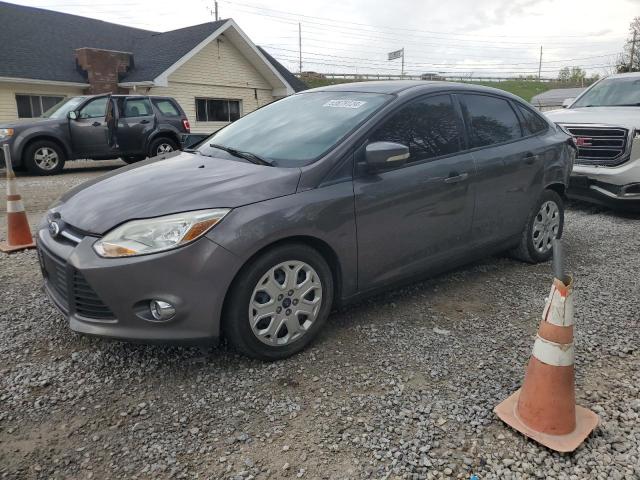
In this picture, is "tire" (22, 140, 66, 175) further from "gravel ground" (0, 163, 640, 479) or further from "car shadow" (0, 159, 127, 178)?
"gravel ground" (0, 163, 640, 479)

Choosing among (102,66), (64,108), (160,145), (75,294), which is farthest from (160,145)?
(75,294)

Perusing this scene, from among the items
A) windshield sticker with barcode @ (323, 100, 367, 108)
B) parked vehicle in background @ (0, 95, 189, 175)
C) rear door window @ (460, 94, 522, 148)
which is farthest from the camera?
parked vehicle in background @ (0, 95, 189, 175)

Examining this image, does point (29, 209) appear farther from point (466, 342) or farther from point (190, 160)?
point (466, 342)

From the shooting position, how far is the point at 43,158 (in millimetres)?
11219

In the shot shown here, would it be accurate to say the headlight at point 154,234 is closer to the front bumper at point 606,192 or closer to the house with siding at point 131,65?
the front bumper at point 606,192

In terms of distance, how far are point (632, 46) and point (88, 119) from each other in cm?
4326

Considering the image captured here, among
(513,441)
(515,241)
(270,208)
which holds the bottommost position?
(513,441)

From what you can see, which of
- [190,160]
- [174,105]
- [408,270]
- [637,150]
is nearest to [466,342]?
[408,270]

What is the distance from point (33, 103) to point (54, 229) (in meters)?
17.4

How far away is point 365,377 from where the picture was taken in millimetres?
2939

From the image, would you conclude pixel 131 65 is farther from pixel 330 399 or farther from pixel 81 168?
pixel 330 399

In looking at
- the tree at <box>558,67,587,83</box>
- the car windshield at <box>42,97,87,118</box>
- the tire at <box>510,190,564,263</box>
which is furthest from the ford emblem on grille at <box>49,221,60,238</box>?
the tree at <box>558,67,587,83</box>

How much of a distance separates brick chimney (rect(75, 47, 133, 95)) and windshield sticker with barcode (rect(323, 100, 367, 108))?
57.1 feet

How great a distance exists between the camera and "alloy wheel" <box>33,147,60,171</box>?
1112 centimetres
